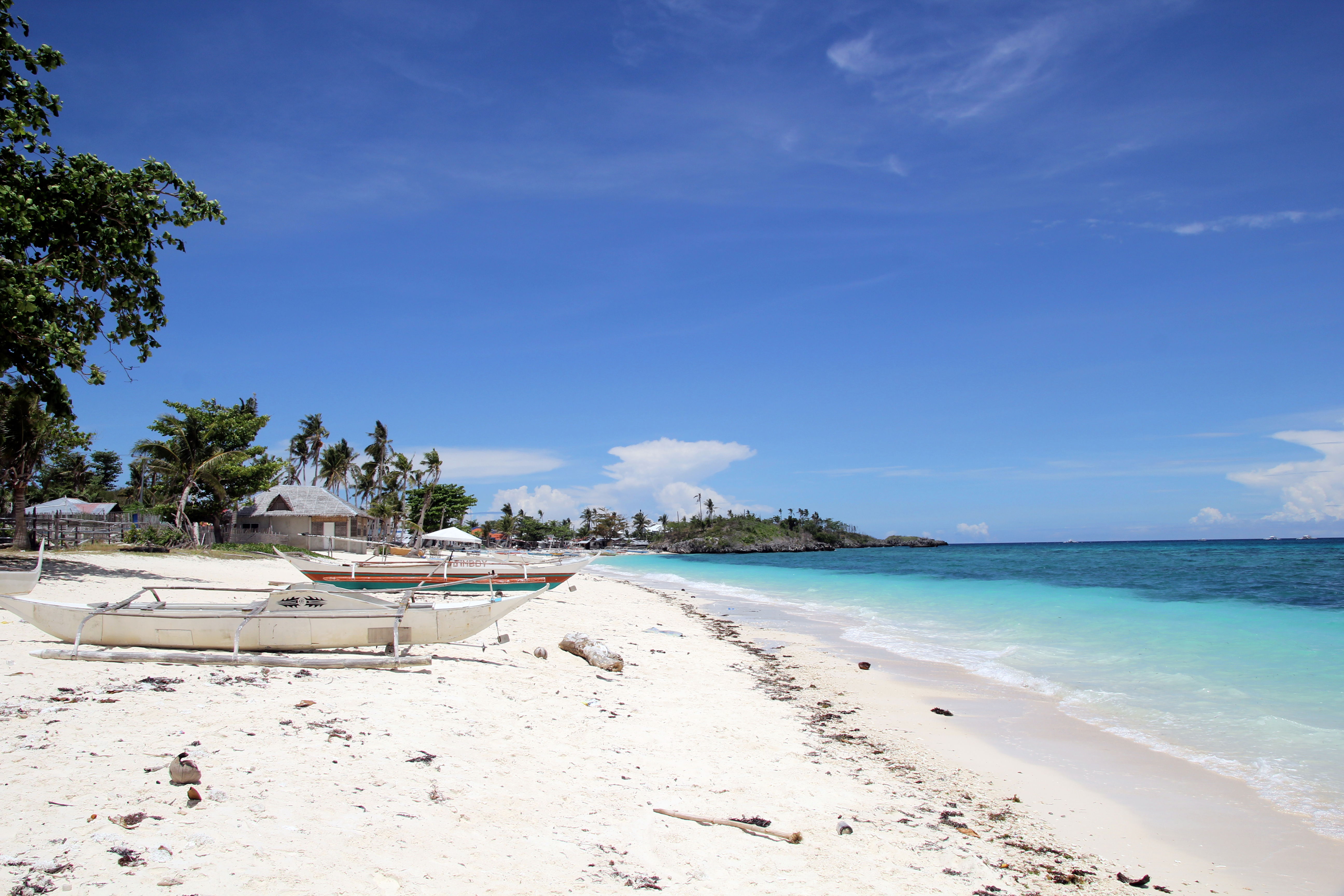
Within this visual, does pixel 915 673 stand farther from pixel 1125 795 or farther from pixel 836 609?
pixel 836 609

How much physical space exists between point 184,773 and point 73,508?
41.8 metres

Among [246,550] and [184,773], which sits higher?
[184,773]

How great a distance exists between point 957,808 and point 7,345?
649 inches

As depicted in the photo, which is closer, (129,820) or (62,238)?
(129,820)

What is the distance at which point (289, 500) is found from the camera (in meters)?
37.0

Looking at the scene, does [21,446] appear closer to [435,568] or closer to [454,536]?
[435,568]

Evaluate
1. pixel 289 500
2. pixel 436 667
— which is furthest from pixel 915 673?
pixel 289 500

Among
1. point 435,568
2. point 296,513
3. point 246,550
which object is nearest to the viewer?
point 435,568

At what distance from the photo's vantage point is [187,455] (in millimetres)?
28688

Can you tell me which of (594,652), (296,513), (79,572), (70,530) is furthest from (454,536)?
(594,652)

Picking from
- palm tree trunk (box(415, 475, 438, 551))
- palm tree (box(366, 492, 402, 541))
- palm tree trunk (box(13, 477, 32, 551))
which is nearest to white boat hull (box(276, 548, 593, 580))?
palm tree trunk (box(13, 477, 32, 551))

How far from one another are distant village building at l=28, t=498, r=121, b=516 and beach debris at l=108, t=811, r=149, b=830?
38109 millimetres

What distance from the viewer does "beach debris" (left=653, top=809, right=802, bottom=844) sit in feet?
15.0

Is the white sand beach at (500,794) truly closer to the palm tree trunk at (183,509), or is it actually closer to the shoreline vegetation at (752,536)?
the palm tree trunk at (183,509)
